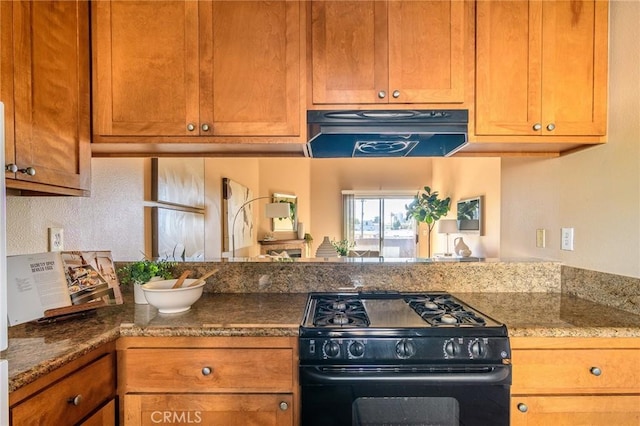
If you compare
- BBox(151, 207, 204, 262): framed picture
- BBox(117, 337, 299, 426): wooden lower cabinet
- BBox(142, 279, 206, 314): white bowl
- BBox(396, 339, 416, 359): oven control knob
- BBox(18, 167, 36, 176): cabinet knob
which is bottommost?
BBox(117, 337, 299, 426): wooden lower cabinet

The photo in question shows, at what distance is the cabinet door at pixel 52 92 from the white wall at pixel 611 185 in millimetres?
2167

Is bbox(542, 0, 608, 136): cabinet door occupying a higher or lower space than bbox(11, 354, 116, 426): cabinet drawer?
higher

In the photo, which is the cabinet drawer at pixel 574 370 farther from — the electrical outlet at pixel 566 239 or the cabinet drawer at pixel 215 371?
the cabinet drawer at pixel 215 371

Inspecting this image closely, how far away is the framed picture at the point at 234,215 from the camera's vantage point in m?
4.55

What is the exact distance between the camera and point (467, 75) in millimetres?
1460

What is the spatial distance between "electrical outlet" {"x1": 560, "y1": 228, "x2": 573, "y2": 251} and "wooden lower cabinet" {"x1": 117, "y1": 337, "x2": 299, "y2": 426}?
4.60ft

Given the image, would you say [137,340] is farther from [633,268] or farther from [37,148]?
[633,268]

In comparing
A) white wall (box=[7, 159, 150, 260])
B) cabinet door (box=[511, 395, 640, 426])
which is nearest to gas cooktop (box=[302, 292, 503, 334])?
cabinet door (box=[511, 395, 640, 426])

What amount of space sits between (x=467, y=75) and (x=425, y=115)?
266 millimetres

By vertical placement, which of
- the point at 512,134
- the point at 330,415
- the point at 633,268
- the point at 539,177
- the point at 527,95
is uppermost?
the point at 527,95

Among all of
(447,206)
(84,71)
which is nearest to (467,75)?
(84,71)

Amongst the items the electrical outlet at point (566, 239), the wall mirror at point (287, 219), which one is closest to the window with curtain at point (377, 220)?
the wall mirror at point (287, 219)

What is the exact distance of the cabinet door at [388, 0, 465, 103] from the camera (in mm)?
1446

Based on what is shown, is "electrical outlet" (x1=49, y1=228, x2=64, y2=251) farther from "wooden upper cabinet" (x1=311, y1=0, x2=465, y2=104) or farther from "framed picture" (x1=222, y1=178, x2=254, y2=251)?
"framed picture" (x1=222, y1=178, x2=254, y2=251)
